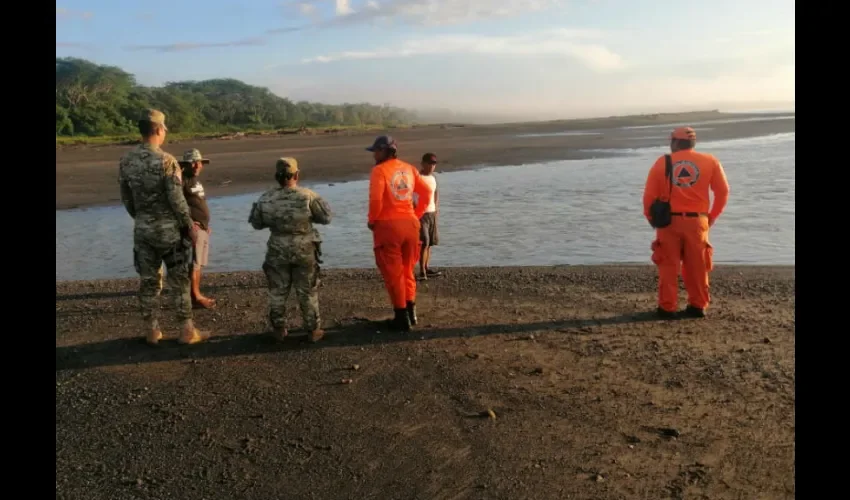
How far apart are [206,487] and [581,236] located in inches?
432

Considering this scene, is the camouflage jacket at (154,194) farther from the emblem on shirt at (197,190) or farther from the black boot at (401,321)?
the black boot at (401,321)

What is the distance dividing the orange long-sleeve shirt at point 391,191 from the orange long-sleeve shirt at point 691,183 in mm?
2764

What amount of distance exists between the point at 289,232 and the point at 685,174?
450 centimetres

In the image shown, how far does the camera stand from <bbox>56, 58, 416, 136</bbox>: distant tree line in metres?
47.0

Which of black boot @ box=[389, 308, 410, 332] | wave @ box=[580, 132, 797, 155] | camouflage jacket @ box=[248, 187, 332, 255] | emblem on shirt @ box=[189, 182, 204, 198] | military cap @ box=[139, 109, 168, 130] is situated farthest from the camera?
wave @ box=[580, 132, 797, 155]

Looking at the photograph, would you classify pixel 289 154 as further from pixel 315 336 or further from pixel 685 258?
pixel 685 258

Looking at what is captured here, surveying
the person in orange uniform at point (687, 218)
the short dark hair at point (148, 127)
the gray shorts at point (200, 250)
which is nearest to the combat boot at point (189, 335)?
the gray shorts at point (200, 250)

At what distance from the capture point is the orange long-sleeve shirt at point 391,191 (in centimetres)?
714

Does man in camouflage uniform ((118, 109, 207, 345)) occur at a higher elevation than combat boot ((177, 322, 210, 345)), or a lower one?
higher

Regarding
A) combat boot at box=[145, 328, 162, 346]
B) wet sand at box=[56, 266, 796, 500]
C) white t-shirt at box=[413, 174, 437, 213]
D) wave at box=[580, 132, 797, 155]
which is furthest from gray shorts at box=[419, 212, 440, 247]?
wave at box=[580, 132, 797, 155]

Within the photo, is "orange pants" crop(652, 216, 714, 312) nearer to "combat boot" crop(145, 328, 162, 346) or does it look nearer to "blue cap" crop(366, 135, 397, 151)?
"blue cap" crop(366, 135, 397, 151)

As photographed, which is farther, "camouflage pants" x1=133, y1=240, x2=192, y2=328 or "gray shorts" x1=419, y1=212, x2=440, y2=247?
"gray shorts" x1=419, y1=212, x2=440, y2=247

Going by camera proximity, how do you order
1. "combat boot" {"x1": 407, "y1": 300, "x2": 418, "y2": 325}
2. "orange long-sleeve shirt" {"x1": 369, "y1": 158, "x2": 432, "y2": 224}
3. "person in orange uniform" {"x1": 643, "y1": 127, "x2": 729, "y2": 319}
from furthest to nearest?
"person in orange uniform" {"x1": 643, "y1": 127, "x2": 729, "y2": 319} < "combat boot" {"x1": 407, "y1": 300, "x2": 418, "y2": 325} < "orange long-sleeve shirt" {"x1": 369, "y1": 158, "x2": 432, "y2": 224}

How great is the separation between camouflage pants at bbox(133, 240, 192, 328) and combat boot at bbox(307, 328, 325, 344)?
1281 millimetres
